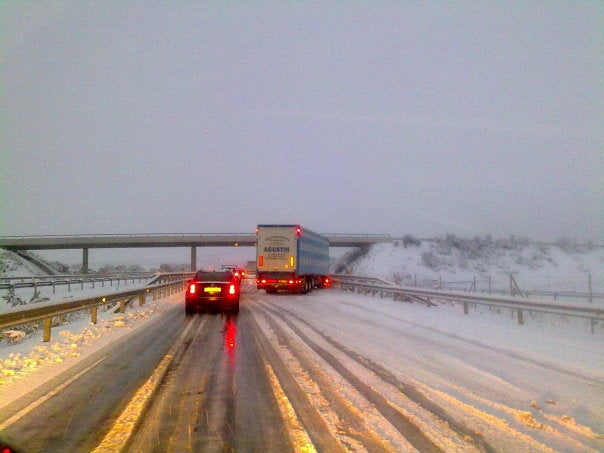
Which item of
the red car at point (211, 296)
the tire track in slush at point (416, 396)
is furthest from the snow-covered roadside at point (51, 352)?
the tire track in slush at point (416, 396)

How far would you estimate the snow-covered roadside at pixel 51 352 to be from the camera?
8497 mm

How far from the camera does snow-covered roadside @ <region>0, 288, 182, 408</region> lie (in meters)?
8.50

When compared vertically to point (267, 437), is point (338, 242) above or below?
above

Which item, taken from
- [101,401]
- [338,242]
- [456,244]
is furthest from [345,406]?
[456,244]

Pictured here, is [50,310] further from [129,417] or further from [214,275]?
[214,275]

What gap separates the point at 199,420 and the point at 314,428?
4.64ft

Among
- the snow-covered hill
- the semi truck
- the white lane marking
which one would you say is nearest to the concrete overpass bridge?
the snow-covered hill

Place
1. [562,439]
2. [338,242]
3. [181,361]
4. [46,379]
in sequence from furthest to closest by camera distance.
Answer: [338,242]
[181,361]
[46,379]
[562,439]

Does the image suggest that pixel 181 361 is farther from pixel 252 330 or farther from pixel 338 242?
pixel 338 242

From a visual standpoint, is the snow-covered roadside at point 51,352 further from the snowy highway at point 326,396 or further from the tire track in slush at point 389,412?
the tire track in slush at point 389,412

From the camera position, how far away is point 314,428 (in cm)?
606

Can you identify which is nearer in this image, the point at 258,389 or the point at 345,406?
the point at 345,406

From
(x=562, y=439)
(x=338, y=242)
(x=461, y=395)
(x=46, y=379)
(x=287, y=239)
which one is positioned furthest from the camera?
(x=338, y=242)

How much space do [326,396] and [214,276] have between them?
14713 mm
